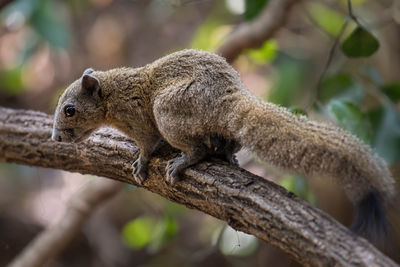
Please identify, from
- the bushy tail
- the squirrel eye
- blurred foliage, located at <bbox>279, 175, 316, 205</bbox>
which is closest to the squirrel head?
the squirrel eye

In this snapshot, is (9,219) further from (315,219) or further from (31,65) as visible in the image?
(315,219)

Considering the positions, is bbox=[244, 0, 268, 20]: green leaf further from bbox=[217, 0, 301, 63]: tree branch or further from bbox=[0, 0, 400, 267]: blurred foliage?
bbox=[217, 0, 301, 63]: tree branch

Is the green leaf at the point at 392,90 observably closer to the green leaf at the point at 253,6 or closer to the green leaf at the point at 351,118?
the green leaf at the point at 351,118

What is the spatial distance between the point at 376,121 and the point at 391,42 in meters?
2.75

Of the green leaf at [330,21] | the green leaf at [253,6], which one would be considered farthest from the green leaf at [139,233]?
the green leaf at [330,21]

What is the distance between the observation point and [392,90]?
3701mm

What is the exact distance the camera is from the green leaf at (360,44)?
3.23 metres

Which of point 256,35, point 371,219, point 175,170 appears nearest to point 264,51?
point 256,35

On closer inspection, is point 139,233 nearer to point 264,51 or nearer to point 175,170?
point 175,170

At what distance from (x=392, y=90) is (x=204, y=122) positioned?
1713 mm

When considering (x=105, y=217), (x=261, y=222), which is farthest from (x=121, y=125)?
(x=105, y=217)

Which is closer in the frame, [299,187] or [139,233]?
[299,187]

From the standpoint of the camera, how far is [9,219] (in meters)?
6.64

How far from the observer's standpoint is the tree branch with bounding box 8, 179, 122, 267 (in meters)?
4.38
